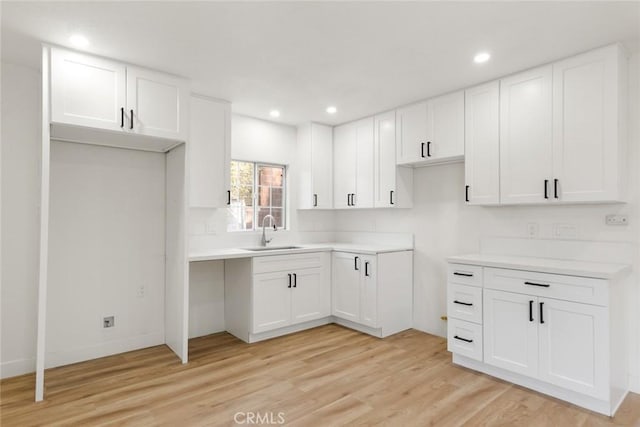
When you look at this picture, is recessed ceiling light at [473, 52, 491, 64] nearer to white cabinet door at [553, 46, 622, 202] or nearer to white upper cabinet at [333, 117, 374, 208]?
white cabinet door at [553, 46, 622, 202]

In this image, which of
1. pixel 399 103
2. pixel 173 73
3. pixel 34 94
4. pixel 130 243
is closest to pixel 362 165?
pixel 399 103

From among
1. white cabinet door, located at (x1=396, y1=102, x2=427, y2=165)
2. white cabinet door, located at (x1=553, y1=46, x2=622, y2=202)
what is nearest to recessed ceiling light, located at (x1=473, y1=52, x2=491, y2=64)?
white cabinet door, located at (x1=553, y1=46, x2=622, y2=202)

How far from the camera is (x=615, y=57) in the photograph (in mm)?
2537

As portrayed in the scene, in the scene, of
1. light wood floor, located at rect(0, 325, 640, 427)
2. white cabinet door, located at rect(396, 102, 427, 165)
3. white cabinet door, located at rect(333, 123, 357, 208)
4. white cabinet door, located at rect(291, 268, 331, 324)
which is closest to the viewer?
light wood floor, located at rect(0, 325, 640, 427)

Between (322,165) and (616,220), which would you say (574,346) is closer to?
(616,220)

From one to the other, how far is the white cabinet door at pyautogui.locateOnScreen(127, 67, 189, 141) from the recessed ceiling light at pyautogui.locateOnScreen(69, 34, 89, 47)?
1.16 ft

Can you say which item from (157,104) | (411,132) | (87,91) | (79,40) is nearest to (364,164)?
(411,132)

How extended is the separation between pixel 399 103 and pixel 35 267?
381 centimetres

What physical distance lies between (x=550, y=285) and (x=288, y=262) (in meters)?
2.45

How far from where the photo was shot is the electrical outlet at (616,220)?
8.87 feet

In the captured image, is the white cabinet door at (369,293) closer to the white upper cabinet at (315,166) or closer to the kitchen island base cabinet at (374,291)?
the kitchen island base cabinet at (374,291)

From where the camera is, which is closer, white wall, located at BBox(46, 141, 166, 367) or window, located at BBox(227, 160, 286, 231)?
white wall, located at BBox(46, 141, 166, 367)

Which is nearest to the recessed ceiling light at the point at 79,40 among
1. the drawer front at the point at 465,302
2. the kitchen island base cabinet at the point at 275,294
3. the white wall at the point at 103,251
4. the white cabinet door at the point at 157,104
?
the white cabinet door at the point at 157,104

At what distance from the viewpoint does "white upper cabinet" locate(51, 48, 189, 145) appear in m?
2.64
